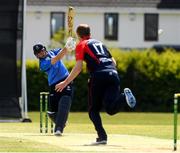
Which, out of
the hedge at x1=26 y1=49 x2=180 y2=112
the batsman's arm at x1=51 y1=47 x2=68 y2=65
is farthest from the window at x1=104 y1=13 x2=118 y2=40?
the batsman's arm at x1=51 y1=47 x2=68 y2=65

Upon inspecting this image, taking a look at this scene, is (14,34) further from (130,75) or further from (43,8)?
(43,8)

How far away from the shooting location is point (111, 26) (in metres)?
54.4

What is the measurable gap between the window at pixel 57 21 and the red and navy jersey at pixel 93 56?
4075 centimetres

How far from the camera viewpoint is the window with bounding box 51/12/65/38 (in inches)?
2142

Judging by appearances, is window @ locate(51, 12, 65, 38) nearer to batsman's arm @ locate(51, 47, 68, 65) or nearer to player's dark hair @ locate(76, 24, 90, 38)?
batsman's arm @ locate(51, 47, 68, 65)

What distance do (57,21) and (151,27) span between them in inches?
253

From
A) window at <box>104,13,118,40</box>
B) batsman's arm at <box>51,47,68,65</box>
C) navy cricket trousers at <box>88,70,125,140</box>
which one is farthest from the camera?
window at <box>104,13,118,40</box>

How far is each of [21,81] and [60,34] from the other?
2805 cm

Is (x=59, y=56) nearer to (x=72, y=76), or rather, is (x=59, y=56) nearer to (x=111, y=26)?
(x=72, y=76)

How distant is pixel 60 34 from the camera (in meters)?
51.8

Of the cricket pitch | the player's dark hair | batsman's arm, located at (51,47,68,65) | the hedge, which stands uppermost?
the player's dark hair

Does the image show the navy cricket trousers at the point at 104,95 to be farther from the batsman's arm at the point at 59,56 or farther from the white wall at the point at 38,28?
the white wall at the point at 38,28

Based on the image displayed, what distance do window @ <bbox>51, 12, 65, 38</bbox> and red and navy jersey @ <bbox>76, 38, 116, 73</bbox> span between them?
40747mm

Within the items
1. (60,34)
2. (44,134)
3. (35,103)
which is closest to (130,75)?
(35,103)
